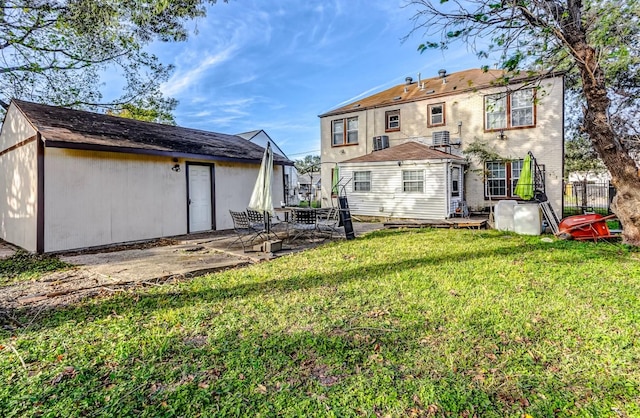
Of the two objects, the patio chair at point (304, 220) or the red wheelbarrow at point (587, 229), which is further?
the patio chair at point (304, 220)

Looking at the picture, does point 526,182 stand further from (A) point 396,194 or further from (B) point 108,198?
(B) point 108,198

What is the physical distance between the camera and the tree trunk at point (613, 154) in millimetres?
7355

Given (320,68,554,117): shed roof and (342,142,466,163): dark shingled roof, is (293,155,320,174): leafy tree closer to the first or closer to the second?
(342,142,466,163): dark shingled roof

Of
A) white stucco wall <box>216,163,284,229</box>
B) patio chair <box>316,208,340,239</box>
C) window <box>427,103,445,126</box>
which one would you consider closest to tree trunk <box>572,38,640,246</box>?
patio chair <box>316,208,340,239</box>

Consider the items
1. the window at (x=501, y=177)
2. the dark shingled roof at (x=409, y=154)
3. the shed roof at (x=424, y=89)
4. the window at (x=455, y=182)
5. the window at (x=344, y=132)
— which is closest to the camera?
the dark shingled roof at (x=409, y=154)

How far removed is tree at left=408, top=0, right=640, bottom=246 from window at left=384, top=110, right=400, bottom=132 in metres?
9.14

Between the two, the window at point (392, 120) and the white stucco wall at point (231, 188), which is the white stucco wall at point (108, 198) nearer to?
the white stucco wall at point (231, 188)

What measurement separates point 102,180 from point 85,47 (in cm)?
908

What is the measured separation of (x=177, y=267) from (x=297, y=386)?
4.41m

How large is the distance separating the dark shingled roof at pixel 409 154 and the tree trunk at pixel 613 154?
5549mm

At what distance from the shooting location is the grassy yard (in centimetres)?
229

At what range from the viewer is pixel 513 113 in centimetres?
1397

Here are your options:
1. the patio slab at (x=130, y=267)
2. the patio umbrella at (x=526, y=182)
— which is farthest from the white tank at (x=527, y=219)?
the patio slab at (x=130, y=267)

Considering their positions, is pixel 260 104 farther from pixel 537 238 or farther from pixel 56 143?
pixel 537 238
